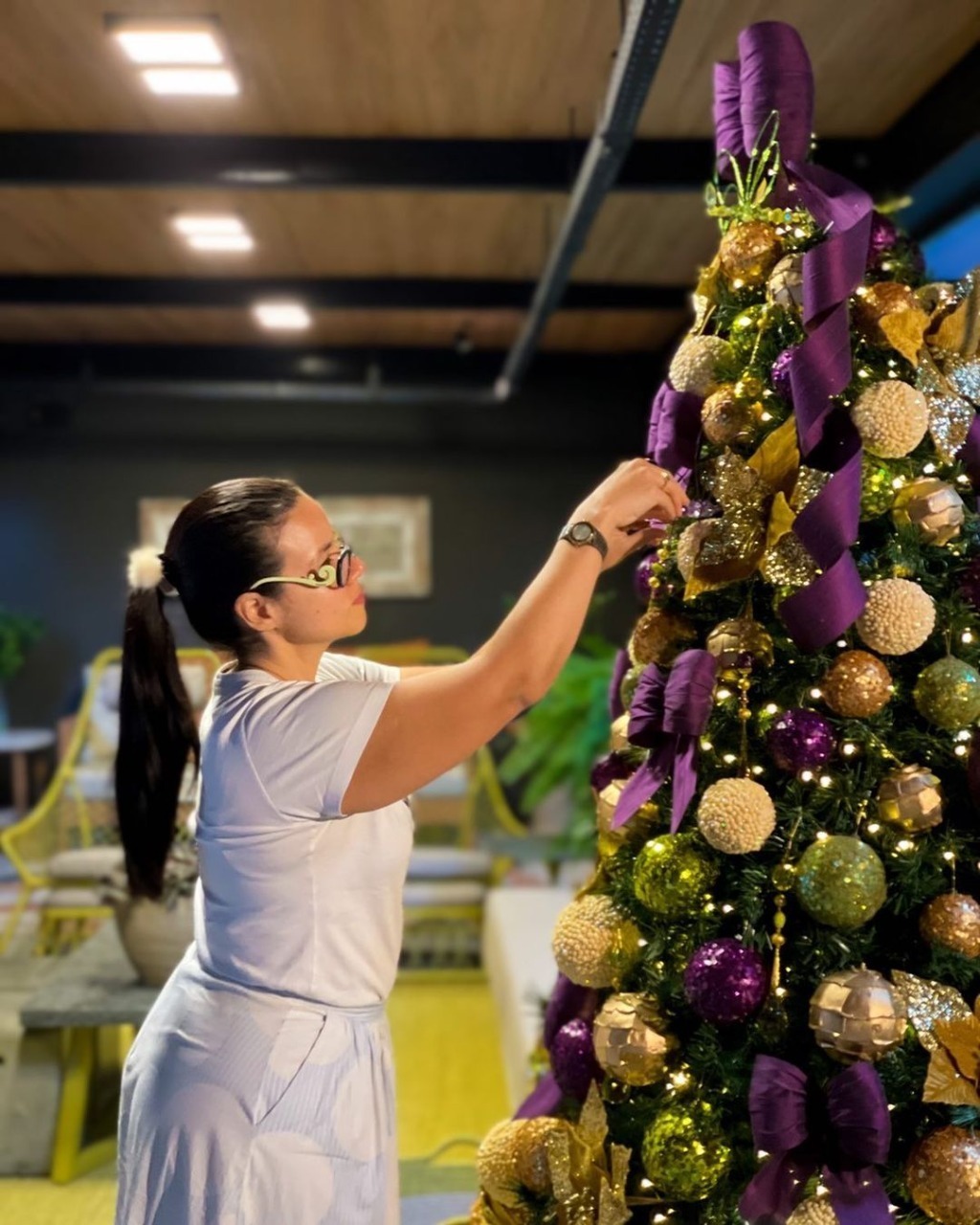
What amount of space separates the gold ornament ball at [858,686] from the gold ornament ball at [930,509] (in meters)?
0.15

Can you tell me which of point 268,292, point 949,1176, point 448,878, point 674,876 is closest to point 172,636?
point 674,876

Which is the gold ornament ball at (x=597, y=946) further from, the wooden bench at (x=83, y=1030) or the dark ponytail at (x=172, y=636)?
the wooden bench at (x=83, y=1030)

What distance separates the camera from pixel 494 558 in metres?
7.99

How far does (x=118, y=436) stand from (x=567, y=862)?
167 inches

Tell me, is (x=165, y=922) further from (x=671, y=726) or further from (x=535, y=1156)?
(x=671, y=726)

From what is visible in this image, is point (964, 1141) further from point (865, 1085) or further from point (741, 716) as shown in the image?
point (741, 716)

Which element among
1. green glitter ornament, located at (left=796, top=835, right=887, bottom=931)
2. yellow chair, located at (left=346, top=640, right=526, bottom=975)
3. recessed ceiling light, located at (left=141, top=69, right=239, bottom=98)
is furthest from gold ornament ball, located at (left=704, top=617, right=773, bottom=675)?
yellow chair, located at (left=346, top=640, right=526, bottom=975)

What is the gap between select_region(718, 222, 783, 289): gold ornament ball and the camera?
1.45 m

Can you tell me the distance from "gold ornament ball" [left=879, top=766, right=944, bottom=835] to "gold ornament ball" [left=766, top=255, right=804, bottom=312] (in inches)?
20.4

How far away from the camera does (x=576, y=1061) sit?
1.50 meters

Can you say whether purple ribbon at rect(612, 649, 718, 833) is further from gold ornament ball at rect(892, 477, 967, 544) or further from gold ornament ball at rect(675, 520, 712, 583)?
gold ornament ball at rect(892, 477, 967, 544)

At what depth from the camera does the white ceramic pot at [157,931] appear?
293 centimetres

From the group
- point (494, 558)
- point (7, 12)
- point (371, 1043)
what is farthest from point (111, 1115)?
point (494, 558)

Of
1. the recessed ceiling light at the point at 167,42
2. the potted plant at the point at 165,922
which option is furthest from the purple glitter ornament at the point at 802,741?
the recessed ceiling light at the point at 167,42
